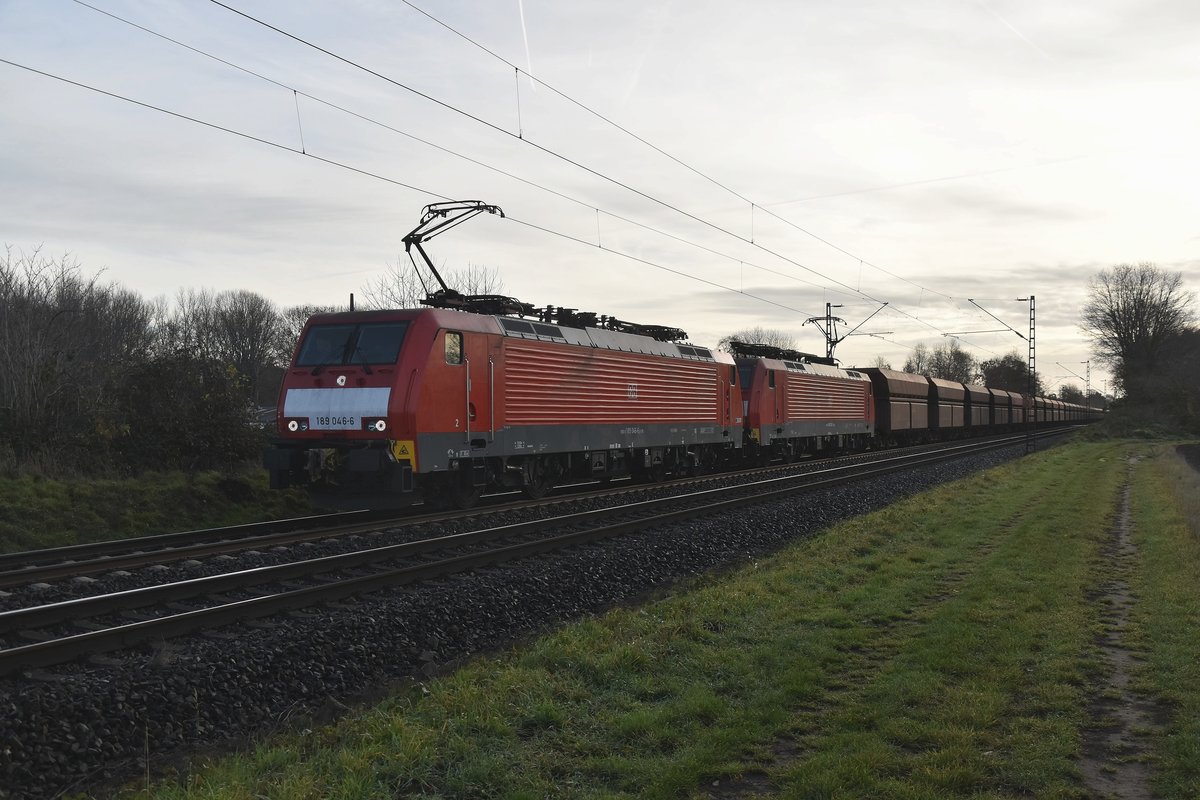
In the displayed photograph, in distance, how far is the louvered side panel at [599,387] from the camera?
55.3 feet

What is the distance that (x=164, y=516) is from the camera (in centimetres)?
1523

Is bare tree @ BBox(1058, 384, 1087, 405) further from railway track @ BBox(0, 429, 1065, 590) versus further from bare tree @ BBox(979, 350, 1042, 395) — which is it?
railway track @ BBox(0, 429, 1065, 590)

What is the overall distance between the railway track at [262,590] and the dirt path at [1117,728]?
6.35 meters

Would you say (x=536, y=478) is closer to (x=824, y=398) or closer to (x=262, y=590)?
(x=262, y=590)

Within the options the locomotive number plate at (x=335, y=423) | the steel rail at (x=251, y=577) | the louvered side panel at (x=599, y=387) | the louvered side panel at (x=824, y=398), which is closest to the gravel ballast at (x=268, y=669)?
the steel rail at (x=251, y=577)

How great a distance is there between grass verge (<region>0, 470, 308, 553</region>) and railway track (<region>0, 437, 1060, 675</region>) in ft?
18.2

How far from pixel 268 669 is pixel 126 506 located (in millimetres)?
10054

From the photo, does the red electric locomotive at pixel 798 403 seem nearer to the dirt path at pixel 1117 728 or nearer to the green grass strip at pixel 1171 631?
the green grass strip at pixel 1171 631

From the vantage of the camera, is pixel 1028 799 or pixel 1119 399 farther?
pixel 1119 399

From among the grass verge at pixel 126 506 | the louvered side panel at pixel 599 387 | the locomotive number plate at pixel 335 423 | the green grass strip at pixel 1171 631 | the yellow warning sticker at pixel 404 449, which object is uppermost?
the louvered side panel at pixel 599 387

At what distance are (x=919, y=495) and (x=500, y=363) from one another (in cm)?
973

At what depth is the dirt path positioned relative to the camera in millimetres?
4738

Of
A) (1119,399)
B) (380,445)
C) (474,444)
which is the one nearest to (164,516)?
(380,445)

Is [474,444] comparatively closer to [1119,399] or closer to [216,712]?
[216,712]
